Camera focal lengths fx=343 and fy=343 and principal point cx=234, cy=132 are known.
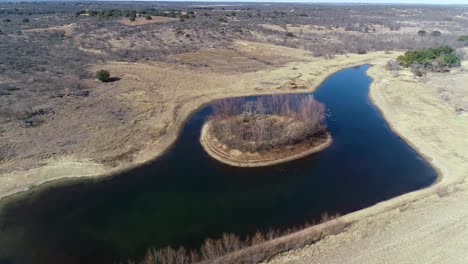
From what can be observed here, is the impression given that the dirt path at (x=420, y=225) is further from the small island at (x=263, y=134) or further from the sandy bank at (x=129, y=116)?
the sandy bank at (x=129, y=116)

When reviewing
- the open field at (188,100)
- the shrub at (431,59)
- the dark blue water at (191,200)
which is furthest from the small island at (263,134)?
the shrub at (431,59)

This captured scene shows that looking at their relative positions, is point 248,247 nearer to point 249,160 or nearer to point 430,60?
point 249,160

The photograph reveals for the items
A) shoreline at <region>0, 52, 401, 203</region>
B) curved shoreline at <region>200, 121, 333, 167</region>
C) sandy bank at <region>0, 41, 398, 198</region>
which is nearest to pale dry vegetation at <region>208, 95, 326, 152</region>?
curved shoreline at <region>200, 121, 333, 167</region>

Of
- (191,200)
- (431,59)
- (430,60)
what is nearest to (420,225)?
(191,200)

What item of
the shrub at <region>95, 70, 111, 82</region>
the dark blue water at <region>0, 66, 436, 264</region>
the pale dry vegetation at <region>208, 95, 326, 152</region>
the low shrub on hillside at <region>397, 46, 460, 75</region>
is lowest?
the dark blue water at <region>0, 66, 436, 264</region>

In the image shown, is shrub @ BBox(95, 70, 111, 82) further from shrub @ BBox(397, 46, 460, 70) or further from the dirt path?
shrub @ BBox(397, 46, 460, 70)
